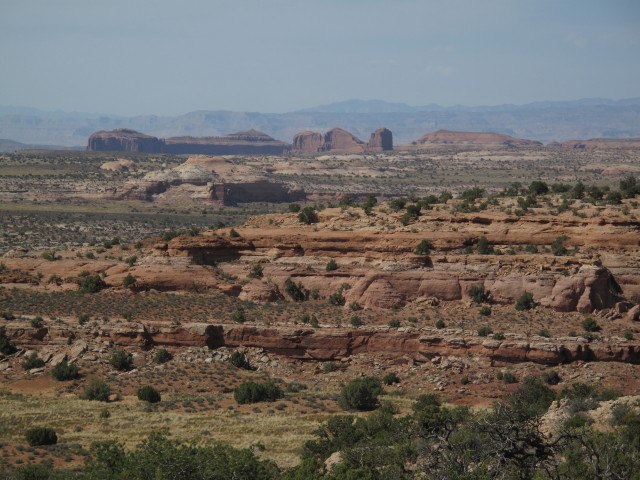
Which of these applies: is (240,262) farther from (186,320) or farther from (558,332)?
(558,332)

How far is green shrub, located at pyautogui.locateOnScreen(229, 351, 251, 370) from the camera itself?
4256 cm

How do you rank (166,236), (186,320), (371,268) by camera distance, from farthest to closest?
(166,236) → (371,268) → (186,320)

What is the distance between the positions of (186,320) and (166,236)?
9398mm

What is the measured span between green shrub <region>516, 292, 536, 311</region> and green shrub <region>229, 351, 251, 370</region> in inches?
532

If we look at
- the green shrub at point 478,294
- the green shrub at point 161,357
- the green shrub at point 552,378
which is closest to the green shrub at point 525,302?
the green shrub at point 478,294

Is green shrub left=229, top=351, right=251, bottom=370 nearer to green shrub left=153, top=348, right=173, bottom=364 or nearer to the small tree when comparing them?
green shrub left=153, top=348, right=173, bottom=364

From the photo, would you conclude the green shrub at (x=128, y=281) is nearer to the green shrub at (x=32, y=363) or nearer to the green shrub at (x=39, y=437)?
the green shrub at (x=32, y=363)

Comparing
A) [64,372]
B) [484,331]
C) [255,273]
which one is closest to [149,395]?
[64,372]

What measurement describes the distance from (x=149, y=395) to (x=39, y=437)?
651cm

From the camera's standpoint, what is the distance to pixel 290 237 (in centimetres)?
5034

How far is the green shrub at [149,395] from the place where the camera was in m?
37.7

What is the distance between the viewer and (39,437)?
31.8 metres

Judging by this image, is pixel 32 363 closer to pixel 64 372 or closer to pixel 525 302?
pixel 64 372

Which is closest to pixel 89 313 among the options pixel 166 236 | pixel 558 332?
pixel 166 236
